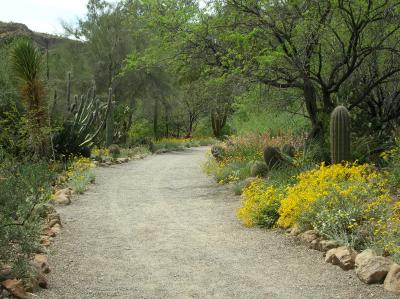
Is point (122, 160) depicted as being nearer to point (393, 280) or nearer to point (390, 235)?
point (390, 235)

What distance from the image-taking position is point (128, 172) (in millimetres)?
15781

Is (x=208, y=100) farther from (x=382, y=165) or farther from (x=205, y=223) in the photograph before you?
(x=205, y=223)

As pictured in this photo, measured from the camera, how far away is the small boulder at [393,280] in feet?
16.0

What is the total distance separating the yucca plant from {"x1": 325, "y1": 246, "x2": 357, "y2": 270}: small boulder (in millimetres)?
8881

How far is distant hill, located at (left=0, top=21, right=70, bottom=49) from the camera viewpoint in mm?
31409

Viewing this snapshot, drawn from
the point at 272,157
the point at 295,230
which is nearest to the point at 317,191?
the point at 295,230

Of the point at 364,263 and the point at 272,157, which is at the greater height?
the point at 272,157

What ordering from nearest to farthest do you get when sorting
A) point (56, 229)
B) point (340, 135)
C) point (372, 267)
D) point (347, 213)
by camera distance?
point (372, 267)
point (347, 213)
point (56, 229)
point (340, 135)

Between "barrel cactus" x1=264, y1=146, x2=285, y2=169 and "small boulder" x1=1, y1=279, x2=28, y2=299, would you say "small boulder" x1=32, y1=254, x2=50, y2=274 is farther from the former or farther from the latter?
"barrel cactus" x1=264, y1=146, x2=285, y2=169

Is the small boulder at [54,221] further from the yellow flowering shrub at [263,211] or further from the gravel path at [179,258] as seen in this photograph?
the yellow flowering shrub at [263,211]

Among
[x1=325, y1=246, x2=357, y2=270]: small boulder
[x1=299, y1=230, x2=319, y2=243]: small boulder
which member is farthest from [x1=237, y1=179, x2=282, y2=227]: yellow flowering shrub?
[x1=325, y1=246, x2=357, y2=270]: small boulder

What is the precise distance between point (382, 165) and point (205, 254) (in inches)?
234

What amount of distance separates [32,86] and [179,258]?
27.6ft

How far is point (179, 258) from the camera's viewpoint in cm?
630
